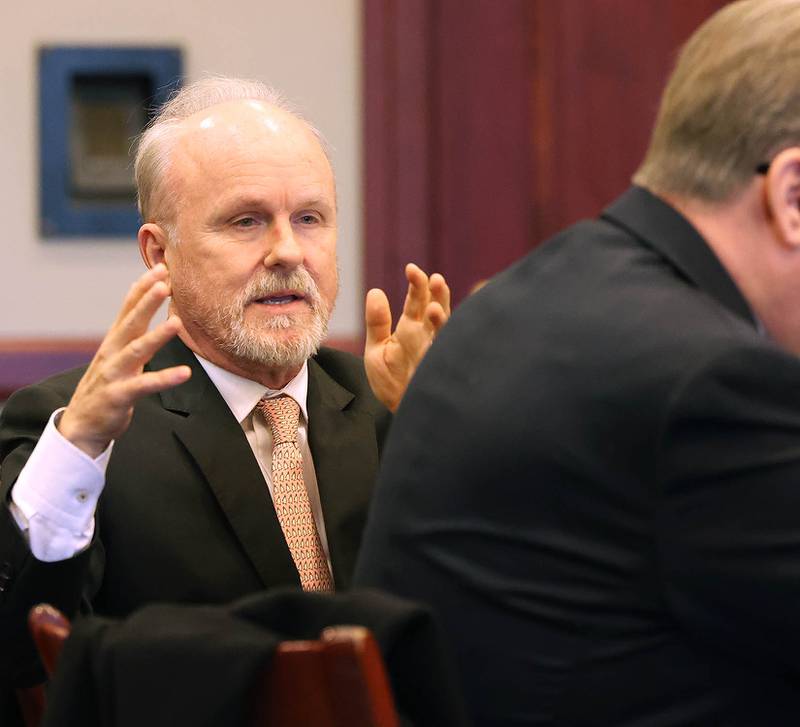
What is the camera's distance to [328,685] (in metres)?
1.08

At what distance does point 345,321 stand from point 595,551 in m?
2.46

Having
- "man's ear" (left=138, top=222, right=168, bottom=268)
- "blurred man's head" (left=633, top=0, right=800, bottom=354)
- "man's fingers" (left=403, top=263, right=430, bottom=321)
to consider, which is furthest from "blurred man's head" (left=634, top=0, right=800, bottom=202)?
"man's ear" (left=138, top=222, right=168, bottom=268)

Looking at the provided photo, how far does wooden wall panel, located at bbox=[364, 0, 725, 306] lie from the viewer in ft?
12.4

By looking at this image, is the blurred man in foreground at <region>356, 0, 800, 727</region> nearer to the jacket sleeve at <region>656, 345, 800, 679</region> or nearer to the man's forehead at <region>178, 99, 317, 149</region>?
the jacket sleeve at <region>656, 345, 800, 679</region>

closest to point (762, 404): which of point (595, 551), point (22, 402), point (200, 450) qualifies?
point (595, 551)

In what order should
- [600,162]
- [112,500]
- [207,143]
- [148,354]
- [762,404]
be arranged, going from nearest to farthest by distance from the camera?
1. [762,404]
2. [148,354]
3. [112,500]
4. [207,143]
5. [600,162]

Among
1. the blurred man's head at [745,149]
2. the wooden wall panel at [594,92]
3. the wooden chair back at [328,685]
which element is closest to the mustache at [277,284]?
the blurred man's head at [745,149]

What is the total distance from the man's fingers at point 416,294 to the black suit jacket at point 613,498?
617 millimetres

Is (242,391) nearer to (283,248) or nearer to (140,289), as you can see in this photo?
(283,248)

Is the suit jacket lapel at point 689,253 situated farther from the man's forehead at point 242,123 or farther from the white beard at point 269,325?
the man's forehead at point 242,123

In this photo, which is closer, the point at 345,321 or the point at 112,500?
the point at 112,500

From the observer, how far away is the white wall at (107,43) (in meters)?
3.70

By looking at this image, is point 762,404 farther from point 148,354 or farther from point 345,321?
point 345,321

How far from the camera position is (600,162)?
3969 millimetres
